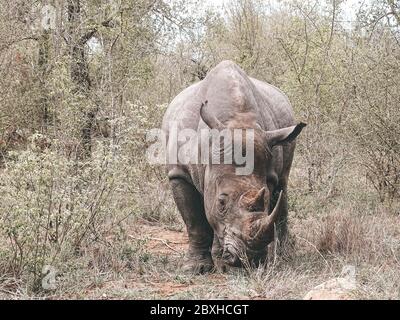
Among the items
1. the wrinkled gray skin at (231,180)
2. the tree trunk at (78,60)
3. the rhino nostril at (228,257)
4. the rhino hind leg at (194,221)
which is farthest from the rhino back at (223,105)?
the tree trunk at (78,60)

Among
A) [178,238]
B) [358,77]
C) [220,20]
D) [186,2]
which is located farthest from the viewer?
[220,20]

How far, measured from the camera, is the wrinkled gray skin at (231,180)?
634 cm

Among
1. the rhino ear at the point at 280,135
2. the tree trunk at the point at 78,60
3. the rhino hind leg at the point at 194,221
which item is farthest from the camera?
the tree trunk at the point at 78,60

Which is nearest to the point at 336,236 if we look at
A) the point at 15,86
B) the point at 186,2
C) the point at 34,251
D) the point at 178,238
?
the point at 178,238

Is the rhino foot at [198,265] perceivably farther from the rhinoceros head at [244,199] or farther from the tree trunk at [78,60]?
the tree trunk at [78,60]

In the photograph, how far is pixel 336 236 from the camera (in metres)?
7.80

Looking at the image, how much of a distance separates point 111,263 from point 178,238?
2.31 m

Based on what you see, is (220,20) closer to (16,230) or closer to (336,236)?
(336,236)

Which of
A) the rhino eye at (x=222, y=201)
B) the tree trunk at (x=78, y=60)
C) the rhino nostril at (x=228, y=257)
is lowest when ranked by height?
the rhino nostril at (x=228, y=257)
